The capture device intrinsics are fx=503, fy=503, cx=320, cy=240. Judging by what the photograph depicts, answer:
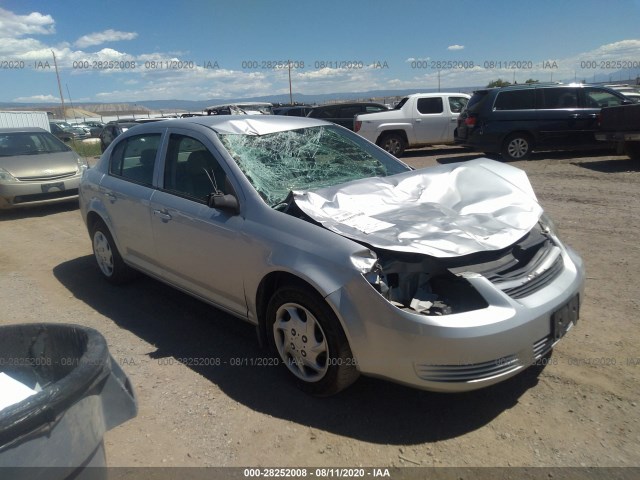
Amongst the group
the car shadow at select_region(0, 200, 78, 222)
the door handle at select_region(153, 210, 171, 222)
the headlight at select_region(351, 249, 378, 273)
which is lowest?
the car shadow at select_region(0, 200, 78, 222)

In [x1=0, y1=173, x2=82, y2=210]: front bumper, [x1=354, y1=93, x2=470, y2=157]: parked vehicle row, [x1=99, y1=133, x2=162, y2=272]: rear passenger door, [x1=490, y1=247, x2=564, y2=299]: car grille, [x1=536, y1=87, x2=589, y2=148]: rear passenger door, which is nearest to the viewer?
[x1=490, y1=247, x2=564, y2=299]: car grille

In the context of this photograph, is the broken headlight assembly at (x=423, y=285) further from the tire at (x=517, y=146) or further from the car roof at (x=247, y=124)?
the tire at (x=517, y=146)

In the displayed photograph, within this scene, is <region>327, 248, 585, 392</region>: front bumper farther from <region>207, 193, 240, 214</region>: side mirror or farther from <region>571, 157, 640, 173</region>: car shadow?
<region>571, 157, 640, 173</region>: car shadow

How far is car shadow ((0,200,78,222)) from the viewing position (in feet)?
31.1

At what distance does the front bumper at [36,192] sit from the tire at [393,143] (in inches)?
333

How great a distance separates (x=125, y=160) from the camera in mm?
5008

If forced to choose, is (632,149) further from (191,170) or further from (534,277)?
(191,170)

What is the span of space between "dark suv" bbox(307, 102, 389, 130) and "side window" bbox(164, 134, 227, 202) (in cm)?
1177

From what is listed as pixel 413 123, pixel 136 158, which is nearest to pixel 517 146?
pixel 413 123

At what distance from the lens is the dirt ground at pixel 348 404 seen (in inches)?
105

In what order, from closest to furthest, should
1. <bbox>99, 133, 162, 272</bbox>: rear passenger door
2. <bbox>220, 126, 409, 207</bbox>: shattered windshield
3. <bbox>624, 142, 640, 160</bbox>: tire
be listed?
1. <bbox>220, 126, 409, 207</bbox>: shattered windshield
2. <bbox>99, 133, 162, 272</bbox>: rear passenger door
3. <bbox>624, 142, 640, 160</bbox>: tire

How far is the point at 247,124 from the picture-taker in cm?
408

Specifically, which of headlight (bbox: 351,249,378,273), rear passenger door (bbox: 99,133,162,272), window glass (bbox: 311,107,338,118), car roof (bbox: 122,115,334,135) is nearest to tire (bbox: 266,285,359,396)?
headlight (bbox: 351,249,378,273)

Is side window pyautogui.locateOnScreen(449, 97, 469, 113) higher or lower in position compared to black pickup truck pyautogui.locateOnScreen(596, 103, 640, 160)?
higher
